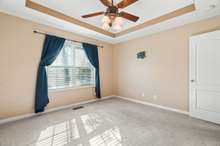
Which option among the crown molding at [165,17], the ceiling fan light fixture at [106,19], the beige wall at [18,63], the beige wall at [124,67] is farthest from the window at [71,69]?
the ceiling fan light fixture at [106,19]

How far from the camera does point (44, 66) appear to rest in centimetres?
311

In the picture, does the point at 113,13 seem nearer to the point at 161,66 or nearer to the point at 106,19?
the point at 106,19

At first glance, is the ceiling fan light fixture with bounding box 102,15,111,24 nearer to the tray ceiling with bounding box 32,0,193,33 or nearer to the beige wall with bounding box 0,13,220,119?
the tray ceiling with bounding box 32,0,193,33

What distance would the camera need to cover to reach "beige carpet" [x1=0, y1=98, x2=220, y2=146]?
1.86m

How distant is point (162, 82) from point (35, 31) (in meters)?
3.92

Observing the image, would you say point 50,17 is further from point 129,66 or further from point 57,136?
point 129,66

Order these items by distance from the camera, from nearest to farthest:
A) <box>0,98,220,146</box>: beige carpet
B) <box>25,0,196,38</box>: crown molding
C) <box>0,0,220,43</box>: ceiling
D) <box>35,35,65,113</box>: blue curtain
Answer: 1. <box>0,98,220,146</box>: beige carpet
2. <box>0,0,220,43</box>: ceiling
3. <box>25,0,196,38</box>: crown molding
4. <box>35,35,65,113</box>: blue curtain

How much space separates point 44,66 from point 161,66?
136 inches

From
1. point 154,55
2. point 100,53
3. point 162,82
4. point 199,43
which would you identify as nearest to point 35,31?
point 100,53

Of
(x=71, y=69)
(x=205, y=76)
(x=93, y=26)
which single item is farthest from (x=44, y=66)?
(x=205, y=76)

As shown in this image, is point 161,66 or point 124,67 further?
point 124,67

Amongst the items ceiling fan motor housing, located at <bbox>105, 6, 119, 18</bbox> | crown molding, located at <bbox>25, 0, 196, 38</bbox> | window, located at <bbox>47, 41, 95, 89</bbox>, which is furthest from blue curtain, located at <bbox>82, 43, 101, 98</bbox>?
ceiling fan motor housing, located at <bbox>105, 6, 119, 18</bbox>

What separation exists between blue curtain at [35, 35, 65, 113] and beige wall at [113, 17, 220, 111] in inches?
102

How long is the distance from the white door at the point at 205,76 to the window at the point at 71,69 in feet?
10.5
